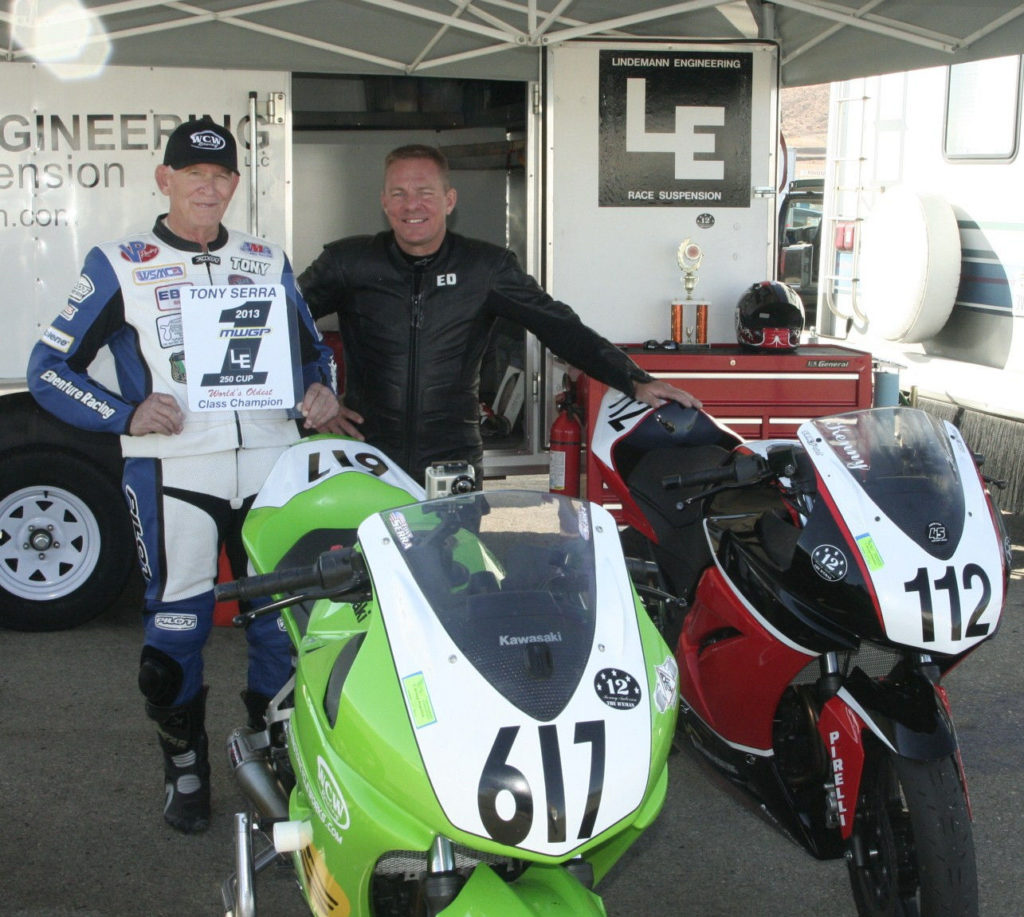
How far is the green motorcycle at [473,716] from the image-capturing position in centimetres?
179

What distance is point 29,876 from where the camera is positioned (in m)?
3.33

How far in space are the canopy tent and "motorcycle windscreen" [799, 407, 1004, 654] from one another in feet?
9.44

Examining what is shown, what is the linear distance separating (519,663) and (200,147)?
2026 millimetres

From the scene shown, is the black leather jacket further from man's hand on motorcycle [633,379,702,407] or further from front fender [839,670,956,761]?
front fender [839,670,956,761]

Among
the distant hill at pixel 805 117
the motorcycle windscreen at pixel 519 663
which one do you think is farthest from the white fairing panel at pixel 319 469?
the distant hill at pixel 805 117

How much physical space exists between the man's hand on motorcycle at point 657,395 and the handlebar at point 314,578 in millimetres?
1862

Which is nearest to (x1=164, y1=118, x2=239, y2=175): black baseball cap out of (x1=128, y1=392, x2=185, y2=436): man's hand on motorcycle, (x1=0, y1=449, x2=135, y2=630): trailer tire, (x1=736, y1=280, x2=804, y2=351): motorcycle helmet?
(x1=128, y1=392, x2=185, y2=436): man's hand on motorcycle

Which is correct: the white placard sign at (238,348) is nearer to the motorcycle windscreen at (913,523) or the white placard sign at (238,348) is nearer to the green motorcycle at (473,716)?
the green motorcycle at (473,716)

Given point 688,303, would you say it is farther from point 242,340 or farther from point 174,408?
point 174,408

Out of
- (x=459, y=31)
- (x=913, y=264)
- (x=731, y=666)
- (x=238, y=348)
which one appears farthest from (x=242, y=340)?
(x=913, y=264)

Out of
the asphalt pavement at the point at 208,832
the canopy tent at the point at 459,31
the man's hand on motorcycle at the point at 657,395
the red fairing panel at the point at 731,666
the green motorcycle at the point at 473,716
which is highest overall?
the canopy tent at the point at 459,31

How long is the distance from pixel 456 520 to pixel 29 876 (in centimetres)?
193

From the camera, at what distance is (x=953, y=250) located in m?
7.41

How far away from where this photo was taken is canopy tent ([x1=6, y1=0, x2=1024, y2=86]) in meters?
5.35
